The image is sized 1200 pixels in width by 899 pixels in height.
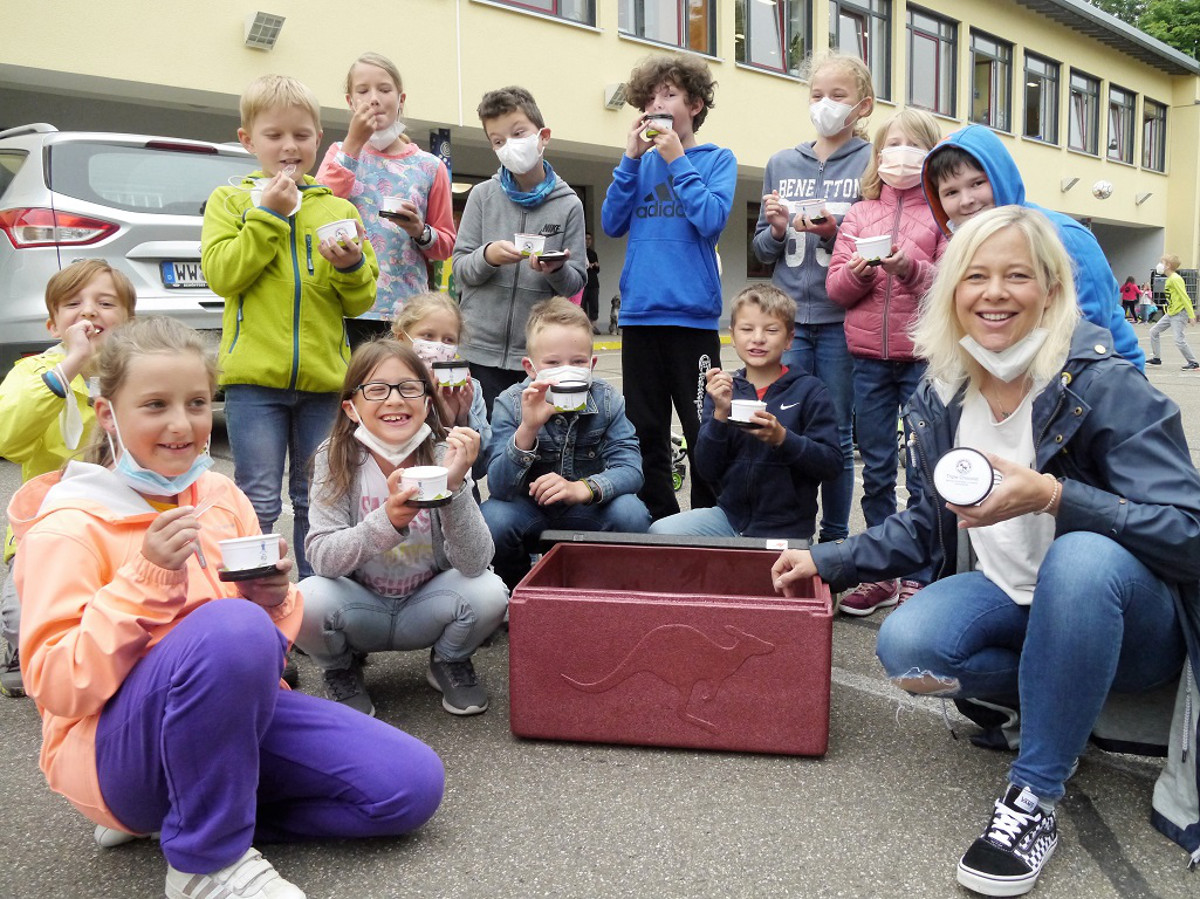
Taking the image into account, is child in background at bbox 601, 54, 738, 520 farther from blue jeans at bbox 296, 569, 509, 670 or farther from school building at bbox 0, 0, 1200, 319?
school building at bbox 0, 0, 1200, 319

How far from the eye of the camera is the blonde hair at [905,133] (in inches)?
152

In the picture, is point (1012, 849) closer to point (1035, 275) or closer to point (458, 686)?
point (1035, 275)

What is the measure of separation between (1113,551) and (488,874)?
1.49 m

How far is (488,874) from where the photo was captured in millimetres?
2145

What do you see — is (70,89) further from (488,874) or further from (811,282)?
(488,874)

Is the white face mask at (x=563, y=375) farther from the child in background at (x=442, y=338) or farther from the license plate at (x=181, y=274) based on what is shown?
the license plate at (x=181, y=274)

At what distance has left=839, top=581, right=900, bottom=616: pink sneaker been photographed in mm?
3818

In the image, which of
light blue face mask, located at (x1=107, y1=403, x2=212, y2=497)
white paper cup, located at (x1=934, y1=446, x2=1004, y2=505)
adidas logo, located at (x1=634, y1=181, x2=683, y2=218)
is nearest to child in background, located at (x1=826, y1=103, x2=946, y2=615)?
adidas logo, located at (x1=634, y1=181, x2=683, y2=218)

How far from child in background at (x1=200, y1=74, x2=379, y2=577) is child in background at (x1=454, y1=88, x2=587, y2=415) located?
30.0 inches

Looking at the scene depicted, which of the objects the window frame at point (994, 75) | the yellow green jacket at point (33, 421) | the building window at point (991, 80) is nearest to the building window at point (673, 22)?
the window frame at point (994, 75)

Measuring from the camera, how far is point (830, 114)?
4.17 meters

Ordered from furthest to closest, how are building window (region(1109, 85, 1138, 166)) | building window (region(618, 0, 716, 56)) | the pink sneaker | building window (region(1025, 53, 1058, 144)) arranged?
1. building window (region(1109, 85, 1138, 166))
2. building window (region(1025, 53, 1058, 144))
3. building window (region(618, 0, 716, 56))
4. the pink sneaker

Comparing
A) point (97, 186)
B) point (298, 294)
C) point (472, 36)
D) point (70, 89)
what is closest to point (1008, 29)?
point (472, 36)

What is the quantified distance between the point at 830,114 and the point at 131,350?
3047 mm
